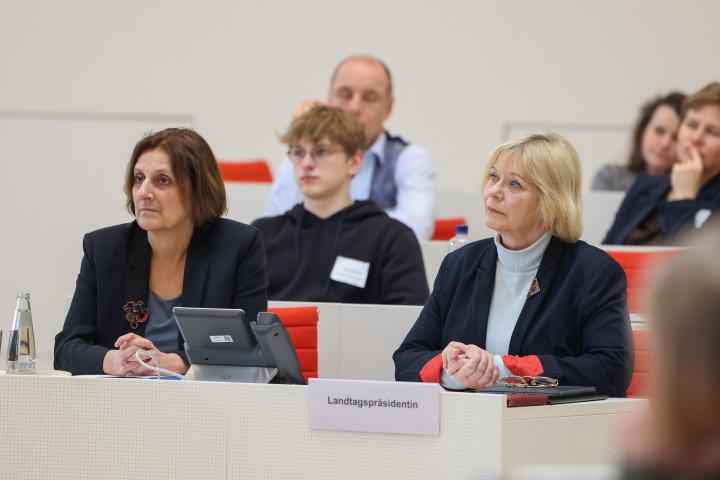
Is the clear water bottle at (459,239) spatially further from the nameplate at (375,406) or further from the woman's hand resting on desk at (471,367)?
the nameplate at (375,406)

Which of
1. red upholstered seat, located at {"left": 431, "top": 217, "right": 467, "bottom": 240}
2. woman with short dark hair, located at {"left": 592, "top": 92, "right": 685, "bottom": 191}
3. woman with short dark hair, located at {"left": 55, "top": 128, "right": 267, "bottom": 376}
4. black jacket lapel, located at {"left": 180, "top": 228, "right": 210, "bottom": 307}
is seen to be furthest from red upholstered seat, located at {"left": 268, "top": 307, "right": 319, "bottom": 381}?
woman with short dark hair, located at {"left": 592, "top": 92, "right": 685, "bottom": 191}

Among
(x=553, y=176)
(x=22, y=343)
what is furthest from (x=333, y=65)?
(x=22, y=343)

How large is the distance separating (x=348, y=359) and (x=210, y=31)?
3868 mm

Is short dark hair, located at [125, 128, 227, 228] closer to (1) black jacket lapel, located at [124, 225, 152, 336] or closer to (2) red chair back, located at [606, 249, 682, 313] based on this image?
(1) black jacket lapel, located at [124, 225, 152, 336]

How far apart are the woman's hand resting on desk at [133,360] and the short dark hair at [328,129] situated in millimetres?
1409

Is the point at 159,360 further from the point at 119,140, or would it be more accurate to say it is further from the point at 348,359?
the point at 119,140

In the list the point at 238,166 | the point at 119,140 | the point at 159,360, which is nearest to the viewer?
the point at 159,360

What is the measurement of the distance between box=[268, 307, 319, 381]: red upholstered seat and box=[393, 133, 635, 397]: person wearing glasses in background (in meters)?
0.40

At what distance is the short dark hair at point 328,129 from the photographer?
3.46 meters

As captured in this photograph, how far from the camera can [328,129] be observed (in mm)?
3471

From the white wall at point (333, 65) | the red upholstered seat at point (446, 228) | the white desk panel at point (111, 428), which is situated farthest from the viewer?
the white wall at point (333, 65)

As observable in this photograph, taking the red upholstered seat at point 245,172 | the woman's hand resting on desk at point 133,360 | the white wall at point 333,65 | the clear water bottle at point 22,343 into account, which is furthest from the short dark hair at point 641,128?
the clear water bottle at point 22,343

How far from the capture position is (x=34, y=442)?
6.33ft

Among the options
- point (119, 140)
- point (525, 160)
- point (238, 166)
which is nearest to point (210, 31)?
point (119, 140)
